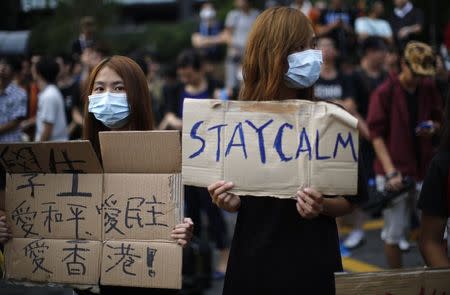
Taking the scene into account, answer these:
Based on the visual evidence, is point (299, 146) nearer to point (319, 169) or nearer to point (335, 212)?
point (319, 169)

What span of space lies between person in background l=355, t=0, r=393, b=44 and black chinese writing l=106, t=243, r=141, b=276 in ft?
32.6

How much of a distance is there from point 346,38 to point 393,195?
680 centimetres

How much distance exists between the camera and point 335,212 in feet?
10.0

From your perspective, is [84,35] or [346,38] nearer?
[84,35]

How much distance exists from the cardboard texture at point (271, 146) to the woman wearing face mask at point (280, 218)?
93 millimetres

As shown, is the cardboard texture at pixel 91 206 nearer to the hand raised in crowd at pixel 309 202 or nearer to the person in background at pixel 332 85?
the hand raised in crowd at pixel 309 202

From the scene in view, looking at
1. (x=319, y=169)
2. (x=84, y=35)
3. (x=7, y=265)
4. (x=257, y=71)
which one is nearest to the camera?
(x=319, y=169)

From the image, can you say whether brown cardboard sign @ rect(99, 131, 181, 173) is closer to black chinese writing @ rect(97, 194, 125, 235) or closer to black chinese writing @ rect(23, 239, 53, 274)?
black chinese writing @ rect(97, 194, 125, 235)

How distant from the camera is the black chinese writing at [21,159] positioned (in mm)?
3373

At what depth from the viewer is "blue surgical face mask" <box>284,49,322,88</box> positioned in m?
3.10

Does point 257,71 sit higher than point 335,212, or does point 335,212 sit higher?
point 257,71

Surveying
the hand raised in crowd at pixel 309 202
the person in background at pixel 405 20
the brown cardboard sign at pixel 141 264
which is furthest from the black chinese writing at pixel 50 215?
the person in background at pixel 405 20

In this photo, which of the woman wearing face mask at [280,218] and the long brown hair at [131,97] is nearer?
the woman wearing face mask at [280,218]

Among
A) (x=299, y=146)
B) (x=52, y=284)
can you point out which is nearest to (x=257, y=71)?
(x=299, y=146)
